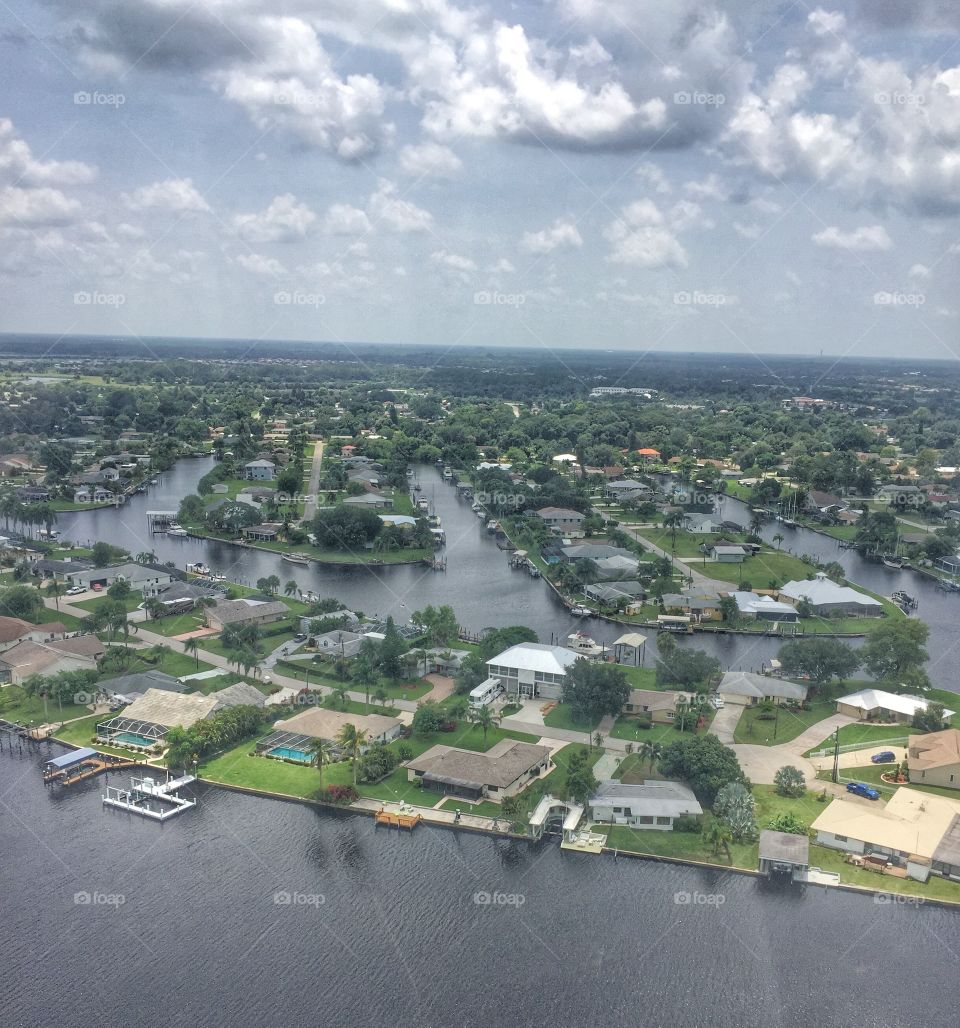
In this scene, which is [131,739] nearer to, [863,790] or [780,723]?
A: [780,723]

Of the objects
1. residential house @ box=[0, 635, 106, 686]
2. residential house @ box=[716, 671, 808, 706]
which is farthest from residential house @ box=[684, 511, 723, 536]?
residential house @ box=[0, 635, 106, 686]

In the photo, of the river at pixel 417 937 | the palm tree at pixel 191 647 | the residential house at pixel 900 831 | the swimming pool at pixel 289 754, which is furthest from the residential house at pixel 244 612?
A: the residential house at pixel 900 831

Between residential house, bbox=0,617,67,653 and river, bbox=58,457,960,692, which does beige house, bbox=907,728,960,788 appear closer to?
river, bbox=58,457,960,692

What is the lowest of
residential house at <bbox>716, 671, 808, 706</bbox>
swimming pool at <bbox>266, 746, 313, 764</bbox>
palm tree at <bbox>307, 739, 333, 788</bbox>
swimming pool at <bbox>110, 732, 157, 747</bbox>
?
swimming pool at <bbox>110, 732, 157, 747</bbox>

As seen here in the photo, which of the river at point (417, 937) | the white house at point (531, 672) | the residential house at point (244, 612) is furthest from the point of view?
the residential house at point (244, 612)

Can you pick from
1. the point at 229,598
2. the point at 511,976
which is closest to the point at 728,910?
the point at 511,976

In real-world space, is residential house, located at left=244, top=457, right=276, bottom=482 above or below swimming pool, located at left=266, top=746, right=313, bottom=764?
above

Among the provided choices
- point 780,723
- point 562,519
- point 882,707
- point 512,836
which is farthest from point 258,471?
point 512,836

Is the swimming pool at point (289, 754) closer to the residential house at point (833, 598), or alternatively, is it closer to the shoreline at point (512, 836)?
the shoreline at point (512, 836)
